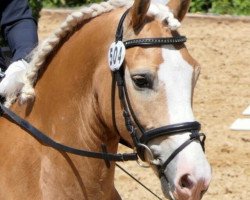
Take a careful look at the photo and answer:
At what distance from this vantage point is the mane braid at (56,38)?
3754 mm

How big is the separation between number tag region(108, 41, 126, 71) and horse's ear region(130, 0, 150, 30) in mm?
126

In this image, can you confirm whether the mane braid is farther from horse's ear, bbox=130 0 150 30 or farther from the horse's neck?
horse's ear, bbox=130 0 150 30

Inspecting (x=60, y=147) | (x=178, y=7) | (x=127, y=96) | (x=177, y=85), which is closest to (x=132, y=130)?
(x=127, y=96)

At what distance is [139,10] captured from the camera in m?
3.47

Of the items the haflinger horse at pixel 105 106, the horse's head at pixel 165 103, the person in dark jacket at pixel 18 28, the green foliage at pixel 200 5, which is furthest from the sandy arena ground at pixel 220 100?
the horse's head at pixel 165 103

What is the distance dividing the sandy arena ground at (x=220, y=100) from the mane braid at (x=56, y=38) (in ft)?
11.3

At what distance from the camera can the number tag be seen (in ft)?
11.4

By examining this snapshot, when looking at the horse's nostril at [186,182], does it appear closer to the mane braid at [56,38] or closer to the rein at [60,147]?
the rein at [60,147]

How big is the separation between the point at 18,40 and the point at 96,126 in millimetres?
861

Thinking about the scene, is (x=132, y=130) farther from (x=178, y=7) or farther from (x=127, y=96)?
(x=178, y=7)

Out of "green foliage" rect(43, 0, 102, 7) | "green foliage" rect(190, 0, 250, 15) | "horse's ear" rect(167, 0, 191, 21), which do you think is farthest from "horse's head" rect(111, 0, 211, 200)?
"green foliage" rect(43, 0, 102, 7)

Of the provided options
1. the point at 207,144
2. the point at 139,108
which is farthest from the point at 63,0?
the point at 139,108

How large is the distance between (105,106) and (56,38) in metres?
0.50

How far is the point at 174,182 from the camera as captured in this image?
332 cm
